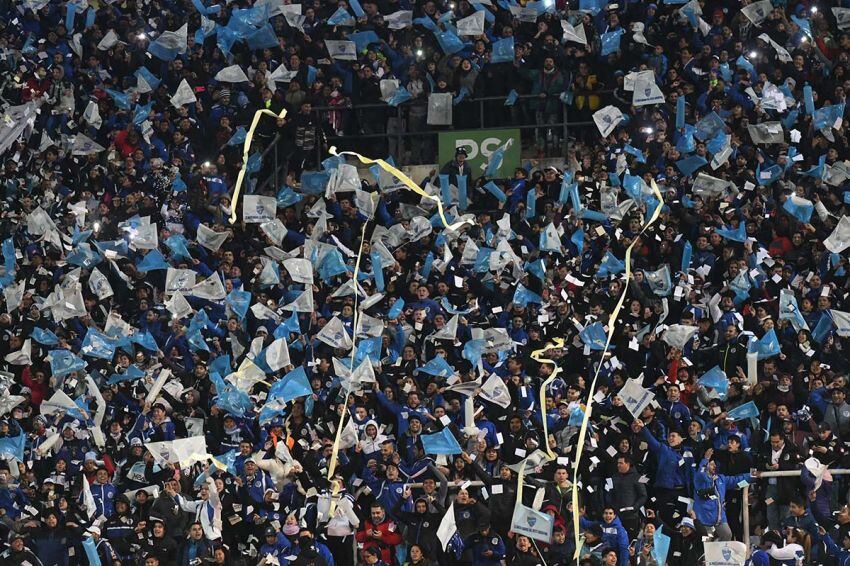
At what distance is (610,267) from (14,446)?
6.29 m

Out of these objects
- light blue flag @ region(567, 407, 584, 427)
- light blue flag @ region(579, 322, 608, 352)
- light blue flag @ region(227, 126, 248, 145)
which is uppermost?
light blue flag @ region(227, 126, 248, 145)

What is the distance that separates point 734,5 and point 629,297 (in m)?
4.41

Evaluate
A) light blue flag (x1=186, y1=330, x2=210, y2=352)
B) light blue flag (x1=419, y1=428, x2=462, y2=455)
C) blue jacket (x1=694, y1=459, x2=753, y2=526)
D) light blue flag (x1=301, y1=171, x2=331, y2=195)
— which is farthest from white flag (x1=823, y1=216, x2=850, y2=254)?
light blue flag (x1=186, y1=330, x2=210, y2=352)

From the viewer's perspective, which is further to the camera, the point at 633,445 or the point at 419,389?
the point at 419,389

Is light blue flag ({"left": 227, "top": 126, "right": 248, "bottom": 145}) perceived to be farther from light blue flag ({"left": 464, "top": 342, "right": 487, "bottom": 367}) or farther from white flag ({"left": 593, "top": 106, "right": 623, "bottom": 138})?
light blue flag ({"left": 464, "top": 342, "right": 487, "bottom": 367})

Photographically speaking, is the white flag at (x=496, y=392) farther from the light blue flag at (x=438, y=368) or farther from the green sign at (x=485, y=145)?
the green sign at (x=485, y=145)

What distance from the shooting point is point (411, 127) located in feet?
70.3

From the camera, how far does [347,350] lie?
1823 centimetres

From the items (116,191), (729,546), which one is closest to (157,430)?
(116,191)

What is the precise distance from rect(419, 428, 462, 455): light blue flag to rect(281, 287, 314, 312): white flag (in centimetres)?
271

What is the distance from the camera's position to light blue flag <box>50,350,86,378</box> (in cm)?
1845

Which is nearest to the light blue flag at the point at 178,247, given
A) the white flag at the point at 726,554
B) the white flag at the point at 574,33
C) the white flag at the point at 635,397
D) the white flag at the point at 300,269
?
the white flag at the point at 300,269

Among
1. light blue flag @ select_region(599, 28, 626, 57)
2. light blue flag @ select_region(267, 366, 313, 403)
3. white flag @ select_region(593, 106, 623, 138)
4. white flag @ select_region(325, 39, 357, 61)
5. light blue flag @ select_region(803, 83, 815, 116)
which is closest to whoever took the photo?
light blue flag @ select_region(267, 366, 313, 403)

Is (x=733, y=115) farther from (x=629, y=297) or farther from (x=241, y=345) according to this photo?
(x=241, y=345)
